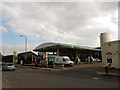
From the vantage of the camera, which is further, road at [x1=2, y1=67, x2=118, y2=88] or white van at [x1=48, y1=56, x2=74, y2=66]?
white van at [x1=48, y1=56, x2=74, y2=66]

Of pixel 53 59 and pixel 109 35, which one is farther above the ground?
pixel 109 35

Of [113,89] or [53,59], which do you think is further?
A: [53,59]

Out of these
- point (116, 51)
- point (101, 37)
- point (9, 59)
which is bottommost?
point (9, 59)

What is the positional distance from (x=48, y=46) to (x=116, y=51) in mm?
25962

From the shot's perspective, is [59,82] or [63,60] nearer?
[59,82]

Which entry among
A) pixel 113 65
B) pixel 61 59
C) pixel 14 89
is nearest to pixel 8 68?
pixel 61 59

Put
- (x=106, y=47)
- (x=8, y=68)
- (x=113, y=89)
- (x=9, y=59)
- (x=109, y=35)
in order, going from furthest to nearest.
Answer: (x=9, y=59) → (x=109, y=35) → (x=106, y=47) → (x=8, y=68) → (x=113, y=89)

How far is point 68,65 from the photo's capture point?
32.8 meters

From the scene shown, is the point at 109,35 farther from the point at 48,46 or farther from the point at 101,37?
the point at 48,46

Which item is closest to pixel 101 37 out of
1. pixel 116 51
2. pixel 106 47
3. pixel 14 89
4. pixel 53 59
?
pixel 106 47

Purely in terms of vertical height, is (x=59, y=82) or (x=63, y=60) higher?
(x=63, y=60)

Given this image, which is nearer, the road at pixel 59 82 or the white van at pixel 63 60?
the road at pixel 59 82

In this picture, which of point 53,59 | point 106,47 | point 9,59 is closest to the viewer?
point 106,47

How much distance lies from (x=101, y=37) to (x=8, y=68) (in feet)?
66.4
